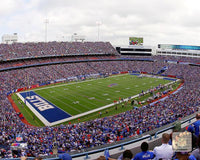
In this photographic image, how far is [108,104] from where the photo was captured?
96.8 ft

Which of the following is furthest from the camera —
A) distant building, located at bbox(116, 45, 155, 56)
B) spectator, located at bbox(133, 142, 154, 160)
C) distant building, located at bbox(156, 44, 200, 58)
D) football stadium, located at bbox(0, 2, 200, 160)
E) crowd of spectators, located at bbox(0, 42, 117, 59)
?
distant building, located at bbox(116, 45, 155, 56)

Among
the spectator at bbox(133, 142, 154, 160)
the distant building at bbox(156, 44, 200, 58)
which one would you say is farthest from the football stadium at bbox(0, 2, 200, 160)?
the distant building at bbox(156, 44, 200, 58)

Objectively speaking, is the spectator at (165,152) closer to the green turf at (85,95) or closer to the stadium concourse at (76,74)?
the stadium concourse at (76,74)

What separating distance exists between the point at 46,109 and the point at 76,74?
25471 mm

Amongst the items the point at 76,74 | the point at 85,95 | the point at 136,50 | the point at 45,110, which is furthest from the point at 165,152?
the point at 136,50

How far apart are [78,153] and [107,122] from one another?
35.9ft

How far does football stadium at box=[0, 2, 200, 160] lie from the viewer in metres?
7.94

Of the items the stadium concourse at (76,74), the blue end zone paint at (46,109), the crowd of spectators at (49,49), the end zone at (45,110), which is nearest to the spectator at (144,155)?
the stadium concourse at (76,74)

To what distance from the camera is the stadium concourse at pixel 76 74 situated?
1486 cm

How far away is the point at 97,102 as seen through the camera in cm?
3055

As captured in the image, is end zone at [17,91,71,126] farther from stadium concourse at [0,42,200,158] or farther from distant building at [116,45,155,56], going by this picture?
distant building at [116,45,155,56]

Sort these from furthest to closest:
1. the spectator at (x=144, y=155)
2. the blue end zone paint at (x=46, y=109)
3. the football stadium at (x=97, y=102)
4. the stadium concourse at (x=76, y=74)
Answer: the blue end zone paint at (x=46, y=109) → the stadium concourse at (x=76, y=74) → the football stadium at (x=97, y=102) → the spectator at (x=144, y=155)

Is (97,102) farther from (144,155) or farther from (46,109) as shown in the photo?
(144,155)

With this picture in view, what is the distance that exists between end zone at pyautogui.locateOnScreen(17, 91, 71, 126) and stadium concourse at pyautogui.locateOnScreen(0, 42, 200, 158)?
2.94m
